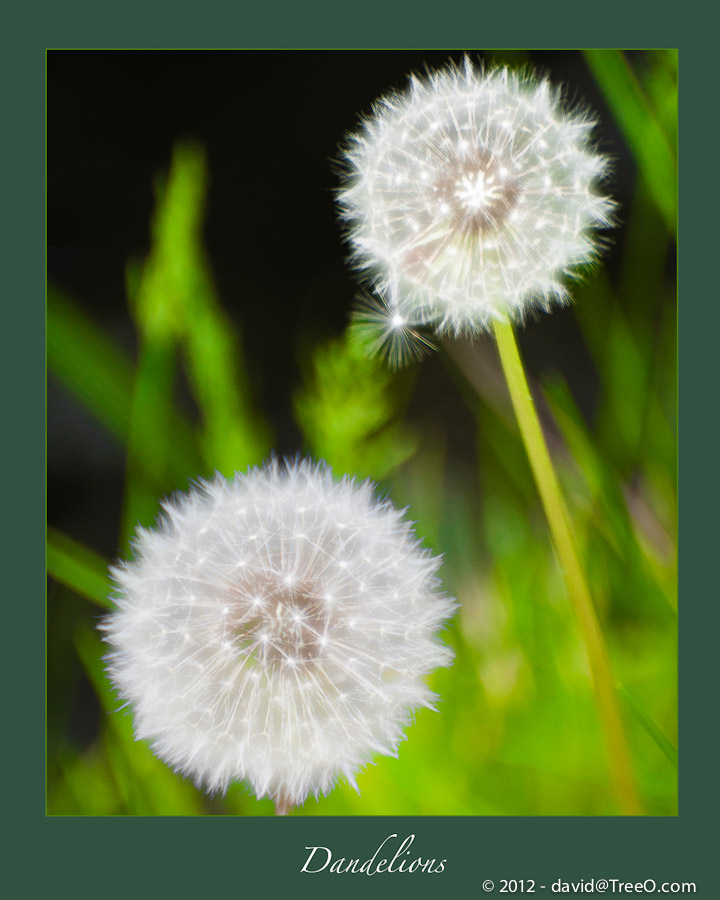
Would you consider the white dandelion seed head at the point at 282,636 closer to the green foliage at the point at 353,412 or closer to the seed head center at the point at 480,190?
the green foliage at the point at 353,412

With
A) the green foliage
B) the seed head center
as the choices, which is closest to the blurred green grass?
the green foliage

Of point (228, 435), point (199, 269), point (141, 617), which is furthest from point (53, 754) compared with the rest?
point (199, 269)

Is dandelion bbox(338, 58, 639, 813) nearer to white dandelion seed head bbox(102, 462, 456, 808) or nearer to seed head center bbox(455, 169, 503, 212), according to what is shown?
seed head center bbox(455, 169, 503, 212)

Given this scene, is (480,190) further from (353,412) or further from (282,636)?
(282,636)

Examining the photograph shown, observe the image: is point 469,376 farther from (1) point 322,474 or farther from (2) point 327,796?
(2) point 327,796

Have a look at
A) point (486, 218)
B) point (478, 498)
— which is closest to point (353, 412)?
point (478, 498)

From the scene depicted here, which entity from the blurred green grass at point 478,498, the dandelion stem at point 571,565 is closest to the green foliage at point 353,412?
Result: the blurred green grass at point 478,498
